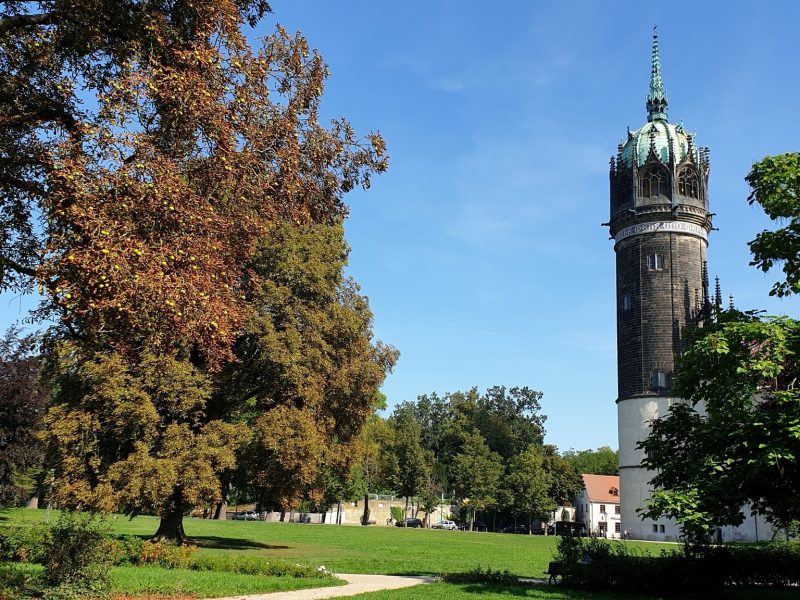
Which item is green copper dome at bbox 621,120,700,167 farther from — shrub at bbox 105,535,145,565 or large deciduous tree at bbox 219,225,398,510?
shrub at bbox 105,535,145,565

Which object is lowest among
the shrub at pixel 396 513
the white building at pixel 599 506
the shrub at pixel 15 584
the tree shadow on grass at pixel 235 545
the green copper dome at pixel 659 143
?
the shrub at pixel 15 584

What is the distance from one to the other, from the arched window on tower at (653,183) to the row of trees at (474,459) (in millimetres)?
29076

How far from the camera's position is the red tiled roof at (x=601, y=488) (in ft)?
292

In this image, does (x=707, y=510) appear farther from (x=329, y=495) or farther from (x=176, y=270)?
(x=329, y=495)

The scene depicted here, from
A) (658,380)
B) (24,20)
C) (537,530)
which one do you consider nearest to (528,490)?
(537,530)

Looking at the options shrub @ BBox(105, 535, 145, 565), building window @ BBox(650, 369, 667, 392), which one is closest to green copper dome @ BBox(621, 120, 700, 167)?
building window @ BBox(650, 369, 667, 392)

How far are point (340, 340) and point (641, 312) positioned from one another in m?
36.9

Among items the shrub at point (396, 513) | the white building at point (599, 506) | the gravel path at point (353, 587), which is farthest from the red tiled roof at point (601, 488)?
the gravel path at point (353, 587)

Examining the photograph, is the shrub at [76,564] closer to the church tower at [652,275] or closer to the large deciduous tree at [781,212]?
the large deciduous tree at [781,212]

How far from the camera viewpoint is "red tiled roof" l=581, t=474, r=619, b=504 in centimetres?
8912

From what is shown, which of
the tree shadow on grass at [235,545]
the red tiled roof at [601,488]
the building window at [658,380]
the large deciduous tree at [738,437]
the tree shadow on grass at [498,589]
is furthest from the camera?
the red tiled roof at [601,488]

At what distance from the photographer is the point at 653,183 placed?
6150cm

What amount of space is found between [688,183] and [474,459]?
1349 inches

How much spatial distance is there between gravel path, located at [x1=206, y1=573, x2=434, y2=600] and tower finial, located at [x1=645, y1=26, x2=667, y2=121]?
5796cm
